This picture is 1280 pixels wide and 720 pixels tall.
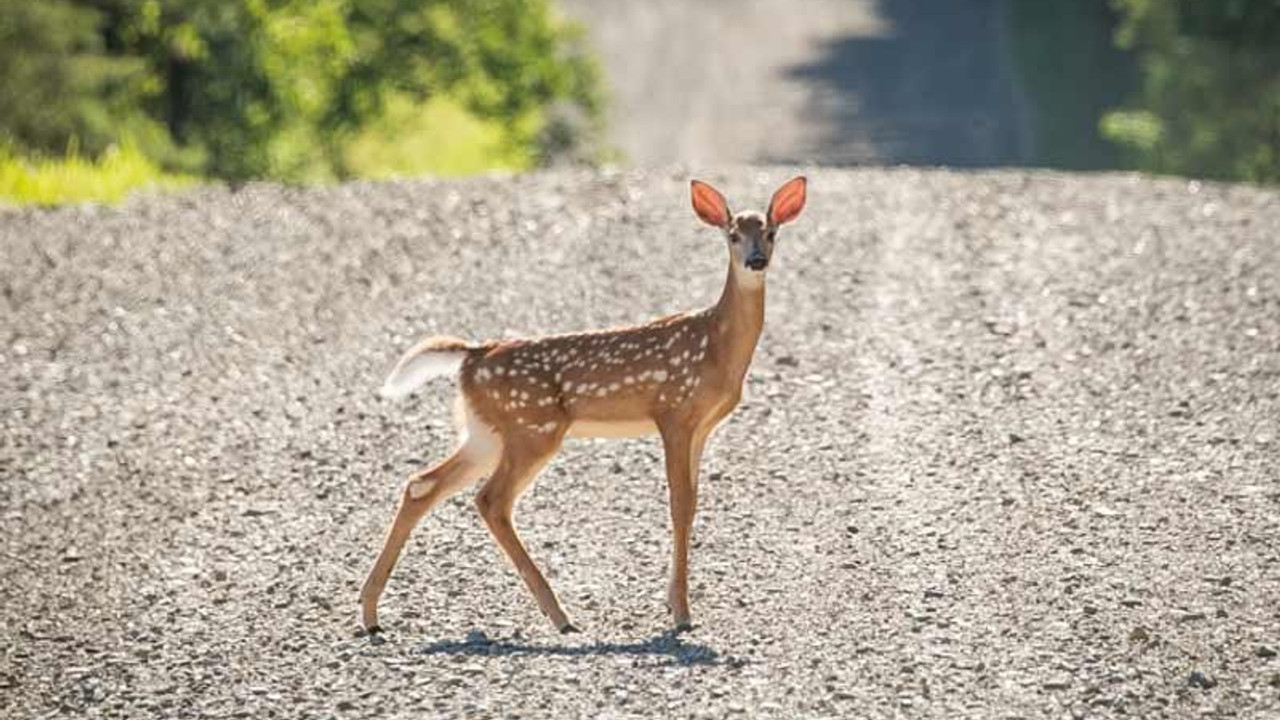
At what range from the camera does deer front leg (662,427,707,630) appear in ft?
32.8

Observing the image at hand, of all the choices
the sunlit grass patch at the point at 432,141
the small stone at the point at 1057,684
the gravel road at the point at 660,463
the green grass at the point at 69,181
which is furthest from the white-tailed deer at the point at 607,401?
the sunlit grass patch at the point at 432,141

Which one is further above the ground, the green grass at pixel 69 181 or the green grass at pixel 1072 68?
the green grass at pixel 1072 68

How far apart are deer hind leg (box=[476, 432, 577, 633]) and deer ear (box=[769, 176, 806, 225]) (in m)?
1.28

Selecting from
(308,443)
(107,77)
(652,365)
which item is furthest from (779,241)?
(107,77)

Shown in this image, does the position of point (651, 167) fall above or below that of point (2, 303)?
above

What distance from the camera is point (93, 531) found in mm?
12492

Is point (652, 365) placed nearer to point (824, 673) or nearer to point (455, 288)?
point (824, 673)

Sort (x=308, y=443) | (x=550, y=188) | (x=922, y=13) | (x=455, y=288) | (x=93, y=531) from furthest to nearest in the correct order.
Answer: (x=922, y=13)
(x=550, y=188)
(x=455, y=288)
(x=308, y=443)
(x=93, y=531)

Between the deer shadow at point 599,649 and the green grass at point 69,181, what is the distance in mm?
10588

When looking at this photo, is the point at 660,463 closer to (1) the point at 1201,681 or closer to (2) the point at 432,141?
(1) the point at 1201,681

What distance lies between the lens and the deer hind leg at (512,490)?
10.0m

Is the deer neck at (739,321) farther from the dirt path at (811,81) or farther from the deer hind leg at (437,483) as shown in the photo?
the dirt path at (811,81)

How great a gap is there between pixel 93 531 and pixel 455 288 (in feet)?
15.3

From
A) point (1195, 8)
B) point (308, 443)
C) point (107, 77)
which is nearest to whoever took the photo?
point (308, 443)
